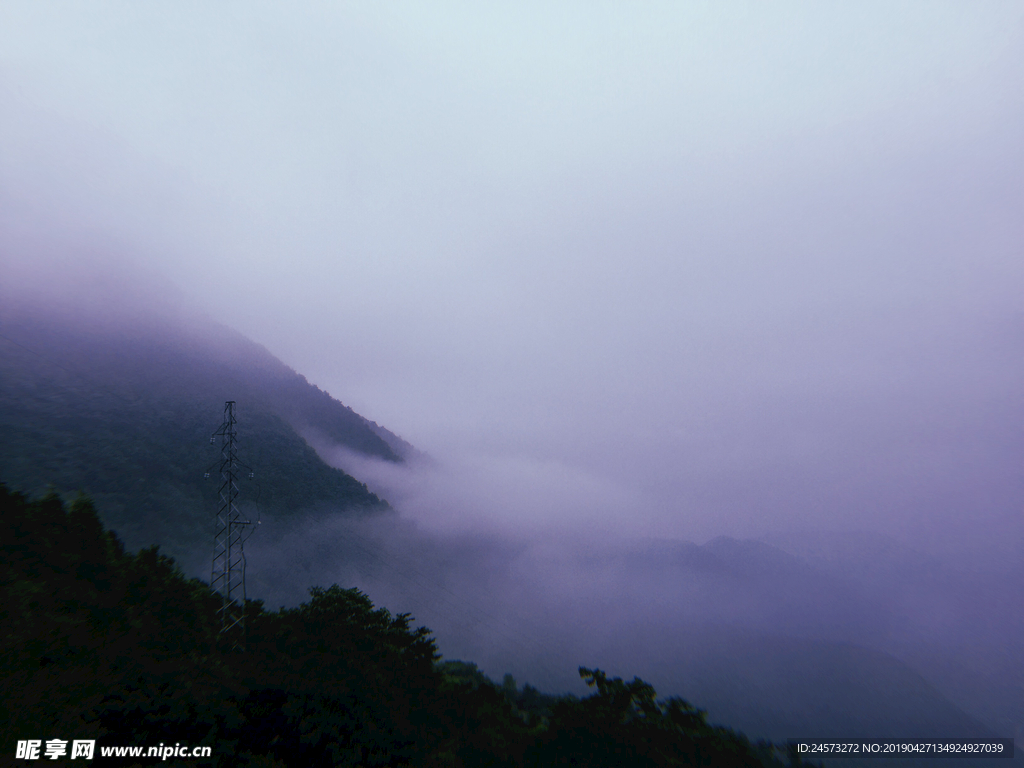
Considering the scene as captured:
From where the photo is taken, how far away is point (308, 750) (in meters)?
27.3

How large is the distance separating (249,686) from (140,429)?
410 ft

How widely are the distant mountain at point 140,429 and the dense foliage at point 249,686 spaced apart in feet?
225

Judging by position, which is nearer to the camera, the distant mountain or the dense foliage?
the dense foliage

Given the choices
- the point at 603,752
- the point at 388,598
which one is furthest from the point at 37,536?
the point at 388,598

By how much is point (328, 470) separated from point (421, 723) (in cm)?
16361

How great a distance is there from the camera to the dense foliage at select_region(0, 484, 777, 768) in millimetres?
24203

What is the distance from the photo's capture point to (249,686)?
3194 cm

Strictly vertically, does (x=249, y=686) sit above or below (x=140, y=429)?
below

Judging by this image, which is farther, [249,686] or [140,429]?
[140,429]

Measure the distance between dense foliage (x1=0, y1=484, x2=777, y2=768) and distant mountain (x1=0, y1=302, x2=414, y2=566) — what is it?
68.7 m

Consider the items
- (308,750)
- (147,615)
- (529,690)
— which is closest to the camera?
(308,750)

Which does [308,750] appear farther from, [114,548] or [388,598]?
[388,598]

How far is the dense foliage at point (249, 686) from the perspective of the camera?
2420cm

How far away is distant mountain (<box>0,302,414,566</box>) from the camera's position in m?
98.1
